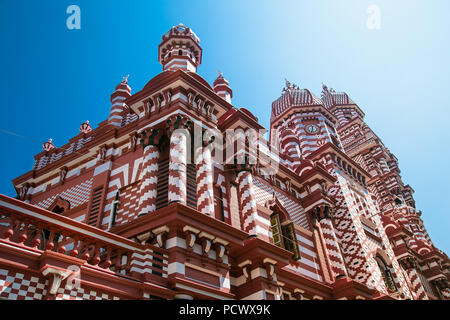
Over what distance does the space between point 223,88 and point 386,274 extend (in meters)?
13.6

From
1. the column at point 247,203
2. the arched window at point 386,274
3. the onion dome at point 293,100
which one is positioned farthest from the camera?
the onion dome at point 293,100

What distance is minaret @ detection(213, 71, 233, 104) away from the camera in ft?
62.5

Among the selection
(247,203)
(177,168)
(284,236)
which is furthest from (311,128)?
(177,168)

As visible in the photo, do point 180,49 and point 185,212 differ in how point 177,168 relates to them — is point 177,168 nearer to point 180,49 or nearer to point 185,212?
point 185,212

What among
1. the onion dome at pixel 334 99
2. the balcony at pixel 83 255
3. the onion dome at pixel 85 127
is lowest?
the balcony at pixel 83 255

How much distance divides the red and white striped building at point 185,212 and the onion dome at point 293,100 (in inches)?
272

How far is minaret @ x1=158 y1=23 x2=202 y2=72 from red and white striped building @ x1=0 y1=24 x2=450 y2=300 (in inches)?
2.8

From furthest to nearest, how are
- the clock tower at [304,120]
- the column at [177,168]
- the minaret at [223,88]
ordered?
the clock tower at [304,120] → the minaret at [223,88] → the column at [177,168]

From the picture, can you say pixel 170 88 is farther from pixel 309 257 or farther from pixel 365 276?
pixel 365 276

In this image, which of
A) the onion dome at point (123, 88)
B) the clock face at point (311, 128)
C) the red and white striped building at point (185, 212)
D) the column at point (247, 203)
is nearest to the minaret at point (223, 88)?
the red and white striped building at point (185, 212)

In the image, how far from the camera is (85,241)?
27.9 ft

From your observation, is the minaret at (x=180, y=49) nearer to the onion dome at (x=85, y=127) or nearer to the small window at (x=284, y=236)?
the onion dome at (x=85, y=127)

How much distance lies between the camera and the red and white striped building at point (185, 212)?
812 cm
